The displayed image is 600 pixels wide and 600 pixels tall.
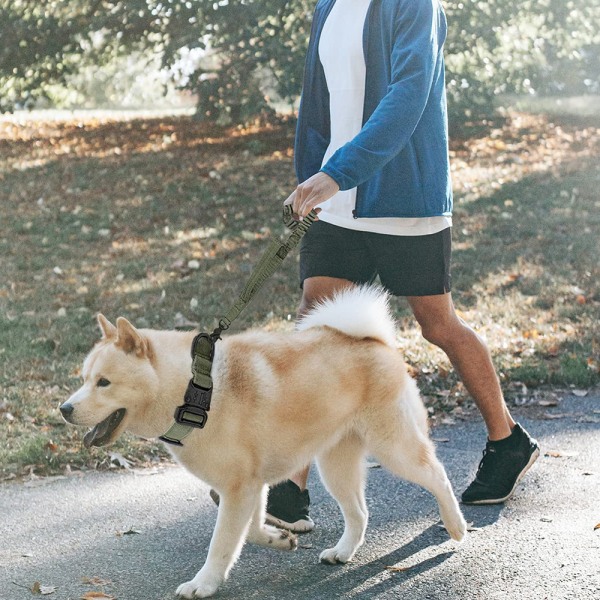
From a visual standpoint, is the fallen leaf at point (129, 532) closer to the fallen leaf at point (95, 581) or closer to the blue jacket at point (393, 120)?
the fallen leaf at point (95, 581)

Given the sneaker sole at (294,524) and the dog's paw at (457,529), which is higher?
the dog's paw at (457,529)

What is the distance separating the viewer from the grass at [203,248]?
6535 millimetres

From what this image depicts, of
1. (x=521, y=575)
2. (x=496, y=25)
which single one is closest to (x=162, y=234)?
(x=496, y=25)

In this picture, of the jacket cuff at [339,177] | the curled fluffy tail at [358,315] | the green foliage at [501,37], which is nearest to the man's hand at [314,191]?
the jacket cuff at [339,177]

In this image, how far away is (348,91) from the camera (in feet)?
12.9

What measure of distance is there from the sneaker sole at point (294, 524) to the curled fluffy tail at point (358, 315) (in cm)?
83

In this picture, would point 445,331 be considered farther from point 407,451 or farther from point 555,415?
point 555,415

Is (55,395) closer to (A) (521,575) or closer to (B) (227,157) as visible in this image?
(A) (521,575)

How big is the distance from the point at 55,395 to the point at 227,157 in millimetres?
7862

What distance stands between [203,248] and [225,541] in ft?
22.6

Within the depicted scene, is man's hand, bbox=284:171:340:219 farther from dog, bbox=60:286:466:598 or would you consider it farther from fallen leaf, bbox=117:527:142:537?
fallen leaf, bbox=117:527:142:537

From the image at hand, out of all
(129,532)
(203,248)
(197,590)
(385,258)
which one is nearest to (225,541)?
(197,590)

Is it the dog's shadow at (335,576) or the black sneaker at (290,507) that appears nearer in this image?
the dog's shadow at (335,576)

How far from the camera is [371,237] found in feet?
13.1
